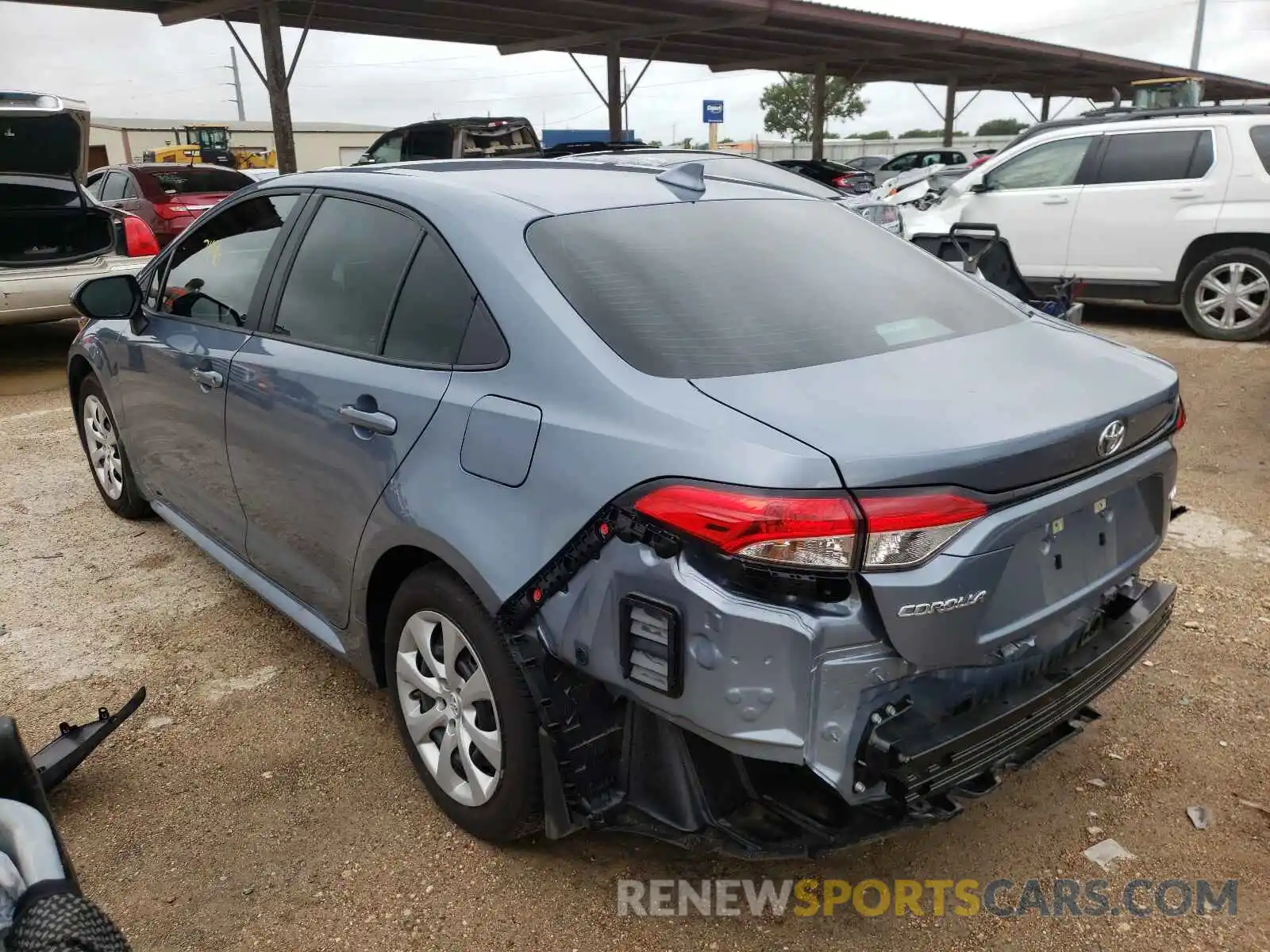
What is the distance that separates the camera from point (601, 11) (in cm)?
1513

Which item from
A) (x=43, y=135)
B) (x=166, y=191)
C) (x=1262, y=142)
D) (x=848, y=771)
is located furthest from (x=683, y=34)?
(x=848, y=771)

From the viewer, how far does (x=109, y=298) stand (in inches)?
148

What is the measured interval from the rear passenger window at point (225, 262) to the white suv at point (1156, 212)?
24.5 ft

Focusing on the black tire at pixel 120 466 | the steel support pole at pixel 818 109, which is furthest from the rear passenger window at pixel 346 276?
the steel support pole at pixel 818 109

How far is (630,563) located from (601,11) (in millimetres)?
15113

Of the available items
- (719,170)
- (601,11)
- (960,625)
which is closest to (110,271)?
(719,170)

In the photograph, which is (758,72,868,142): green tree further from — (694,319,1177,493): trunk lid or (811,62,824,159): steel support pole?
(694,319,1177,493): trunk lid

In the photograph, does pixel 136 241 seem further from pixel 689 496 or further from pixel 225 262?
pixel 689 496

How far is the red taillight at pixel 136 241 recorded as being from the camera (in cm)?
830

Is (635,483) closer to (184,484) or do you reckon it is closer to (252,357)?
(252,357)

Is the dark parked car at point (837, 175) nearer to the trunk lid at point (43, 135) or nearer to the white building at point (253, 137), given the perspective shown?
the trunk lid at point (43, 135)

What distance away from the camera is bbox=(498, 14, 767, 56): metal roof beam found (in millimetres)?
15836

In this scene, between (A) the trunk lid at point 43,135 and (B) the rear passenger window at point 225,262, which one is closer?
(B) the rear passenger window at point 225,262

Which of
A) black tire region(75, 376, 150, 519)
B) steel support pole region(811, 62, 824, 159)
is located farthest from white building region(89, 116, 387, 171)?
black tire region(75, 376, 150, 519)
